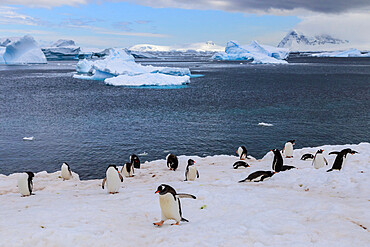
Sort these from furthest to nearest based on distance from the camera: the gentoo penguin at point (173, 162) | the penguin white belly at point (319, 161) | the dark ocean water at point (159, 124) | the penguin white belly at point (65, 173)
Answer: the dark ocean water at point (159, 124), the gentoo penguin at point (173, 162), the penguin white belly at point (65, 173), the penguin white belly at point (319, 161)

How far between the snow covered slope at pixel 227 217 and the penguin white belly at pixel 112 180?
1.08m

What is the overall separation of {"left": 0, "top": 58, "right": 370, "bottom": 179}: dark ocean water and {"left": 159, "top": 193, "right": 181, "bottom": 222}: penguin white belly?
14.3 m

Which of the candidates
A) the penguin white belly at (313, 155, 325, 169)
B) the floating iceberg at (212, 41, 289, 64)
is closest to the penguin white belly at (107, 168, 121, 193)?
the penguin white belly at (313, 155, 325, 169)

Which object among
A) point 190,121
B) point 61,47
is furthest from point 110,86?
point 61,47

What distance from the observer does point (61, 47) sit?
164 m

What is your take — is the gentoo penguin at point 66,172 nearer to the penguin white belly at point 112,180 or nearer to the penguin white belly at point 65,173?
the penguin white belly at point 65,173

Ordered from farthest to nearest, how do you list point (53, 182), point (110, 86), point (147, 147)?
point (110, 86) < point (147, 147) < point (53, 182)

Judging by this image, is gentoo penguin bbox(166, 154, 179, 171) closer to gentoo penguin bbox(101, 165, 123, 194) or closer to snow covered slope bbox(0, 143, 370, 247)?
snow covered slope bbox(0, 143, 370, 247)

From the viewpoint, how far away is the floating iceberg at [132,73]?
63438 mm

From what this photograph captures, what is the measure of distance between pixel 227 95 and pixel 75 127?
1123 inches

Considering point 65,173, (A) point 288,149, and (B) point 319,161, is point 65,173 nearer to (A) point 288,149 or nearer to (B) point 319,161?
(A) point 288,149

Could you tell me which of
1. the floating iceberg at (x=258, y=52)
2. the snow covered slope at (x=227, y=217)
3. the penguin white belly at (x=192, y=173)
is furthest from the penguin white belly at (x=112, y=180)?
the floating iceberg at (x=258, y=52)

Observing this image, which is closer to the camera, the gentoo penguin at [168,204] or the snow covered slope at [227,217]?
the snow covered slope at [227,217]

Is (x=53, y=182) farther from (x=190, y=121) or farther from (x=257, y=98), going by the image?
(x=257, y=98)
